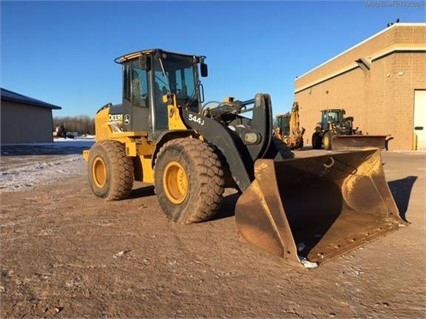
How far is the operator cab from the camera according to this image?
273 inches

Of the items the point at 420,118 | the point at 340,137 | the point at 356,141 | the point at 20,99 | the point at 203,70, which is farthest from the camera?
the point at 20,99

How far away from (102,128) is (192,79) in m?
2.67

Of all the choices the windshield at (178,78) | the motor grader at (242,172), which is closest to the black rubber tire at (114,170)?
the motor grader at (242,172)

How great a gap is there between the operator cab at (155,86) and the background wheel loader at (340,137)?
1538cm

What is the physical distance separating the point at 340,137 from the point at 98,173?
1597 centimetres

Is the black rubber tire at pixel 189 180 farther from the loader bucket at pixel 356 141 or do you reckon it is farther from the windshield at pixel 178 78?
the loader bucket at pixel 356 141

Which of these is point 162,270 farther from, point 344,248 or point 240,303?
point 344,248

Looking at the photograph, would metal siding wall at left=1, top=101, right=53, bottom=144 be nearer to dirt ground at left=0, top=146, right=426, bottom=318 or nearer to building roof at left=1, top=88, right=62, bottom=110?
building roof at left=1, top=88, right=62, bottom=110

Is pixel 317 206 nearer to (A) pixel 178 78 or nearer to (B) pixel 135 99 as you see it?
(A) pixel 178 78

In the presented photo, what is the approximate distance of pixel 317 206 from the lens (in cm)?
532

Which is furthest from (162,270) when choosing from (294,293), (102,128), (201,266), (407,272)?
(102,128)

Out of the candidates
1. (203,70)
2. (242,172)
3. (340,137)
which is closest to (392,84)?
(340,137)

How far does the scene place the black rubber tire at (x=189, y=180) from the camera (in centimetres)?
512

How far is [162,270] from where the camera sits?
3844 mm
